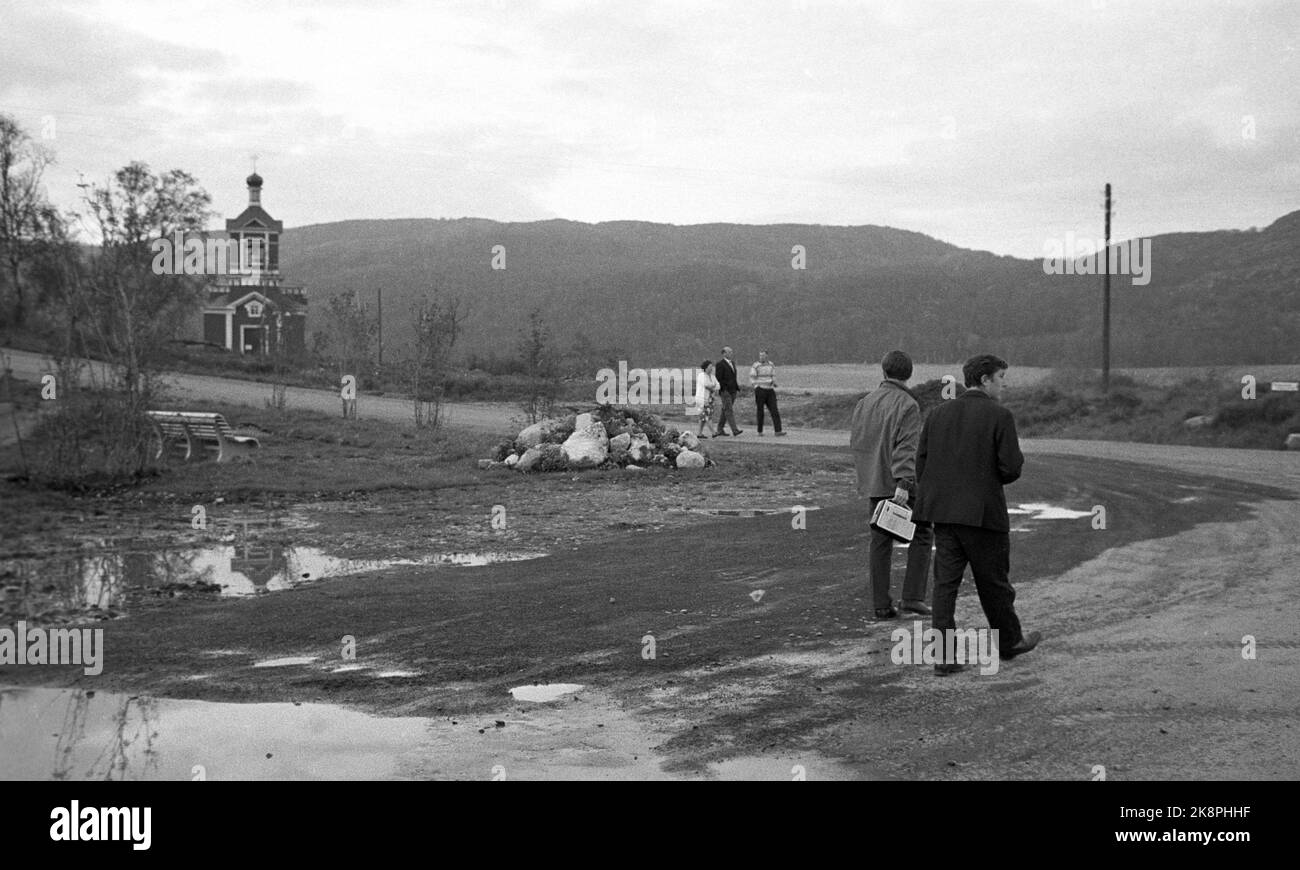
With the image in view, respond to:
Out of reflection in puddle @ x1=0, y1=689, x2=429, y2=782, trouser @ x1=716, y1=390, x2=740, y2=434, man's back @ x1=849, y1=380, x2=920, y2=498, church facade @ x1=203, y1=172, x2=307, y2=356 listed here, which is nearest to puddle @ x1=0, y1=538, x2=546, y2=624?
reflection in puddle @ x1=0, y1=689, x2=429, y2=782

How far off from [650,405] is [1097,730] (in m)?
37.8

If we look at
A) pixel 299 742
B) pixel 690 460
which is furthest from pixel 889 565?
pixel 690 460

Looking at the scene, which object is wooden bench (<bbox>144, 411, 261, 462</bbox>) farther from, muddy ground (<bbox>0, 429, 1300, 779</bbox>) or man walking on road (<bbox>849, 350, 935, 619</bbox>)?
man walking on road (<bbox>849, 350, 935, 619</bbox>)

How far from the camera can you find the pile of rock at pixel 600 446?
21766 millimetres

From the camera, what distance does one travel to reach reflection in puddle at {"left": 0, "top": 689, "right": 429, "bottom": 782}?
605 cm

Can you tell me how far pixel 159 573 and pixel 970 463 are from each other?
309 inches

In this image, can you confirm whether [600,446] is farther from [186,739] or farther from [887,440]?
[186,739]

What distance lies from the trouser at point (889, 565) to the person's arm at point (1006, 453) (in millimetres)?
1522

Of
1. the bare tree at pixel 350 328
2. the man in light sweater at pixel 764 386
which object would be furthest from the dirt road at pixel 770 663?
the bare tree at pixel 350 328

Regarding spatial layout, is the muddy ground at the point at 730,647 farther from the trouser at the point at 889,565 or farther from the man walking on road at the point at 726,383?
the man walking on road at the point at 726,383

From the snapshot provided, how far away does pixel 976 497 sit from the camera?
26.8ft
